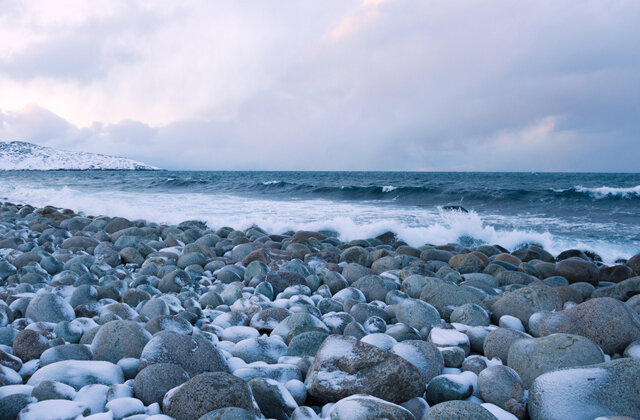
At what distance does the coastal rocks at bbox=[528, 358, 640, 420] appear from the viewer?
1.61 meters

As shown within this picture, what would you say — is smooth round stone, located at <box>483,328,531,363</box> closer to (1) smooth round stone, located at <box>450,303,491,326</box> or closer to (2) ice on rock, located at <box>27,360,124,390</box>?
(1) smooth round stone, located at <box>450,303,491,326</box>

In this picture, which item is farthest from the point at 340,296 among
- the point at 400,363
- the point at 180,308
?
the point at 400,363

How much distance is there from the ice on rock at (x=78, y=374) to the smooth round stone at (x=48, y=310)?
0.87 metres

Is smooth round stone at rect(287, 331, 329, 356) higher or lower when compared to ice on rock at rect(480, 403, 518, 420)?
higher

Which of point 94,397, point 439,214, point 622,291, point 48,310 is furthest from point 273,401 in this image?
point 439,214

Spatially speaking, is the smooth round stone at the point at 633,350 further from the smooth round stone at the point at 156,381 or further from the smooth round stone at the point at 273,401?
the smooth round stone at the point at 156,381

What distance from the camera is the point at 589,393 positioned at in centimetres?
163

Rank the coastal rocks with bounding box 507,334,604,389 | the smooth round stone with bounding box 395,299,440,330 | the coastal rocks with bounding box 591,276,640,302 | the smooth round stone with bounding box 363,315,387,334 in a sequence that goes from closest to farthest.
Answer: the coastal rocks with bounding box 507,334,604,389
the smooth round stone with bounding box 363,315,387,334
the smooth round stone with bounding box 395,299,440,330
the coastal rocks with bounding box 591,276,640,302

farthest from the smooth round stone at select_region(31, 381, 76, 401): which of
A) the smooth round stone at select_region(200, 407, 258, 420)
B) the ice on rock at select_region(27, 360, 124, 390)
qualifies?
the smooth round stone at select_region(200, 407, 258, 420)

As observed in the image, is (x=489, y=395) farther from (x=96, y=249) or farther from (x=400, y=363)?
(x=96, y=249)

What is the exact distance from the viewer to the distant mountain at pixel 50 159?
215 ft

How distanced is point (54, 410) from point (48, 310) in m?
1.34

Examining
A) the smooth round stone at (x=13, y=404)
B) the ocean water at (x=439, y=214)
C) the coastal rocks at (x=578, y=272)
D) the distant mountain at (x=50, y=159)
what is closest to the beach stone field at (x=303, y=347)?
the smooth round stone at (x=13, y=404)

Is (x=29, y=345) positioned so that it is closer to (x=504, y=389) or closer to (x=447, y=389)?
(x=447, y=389)
